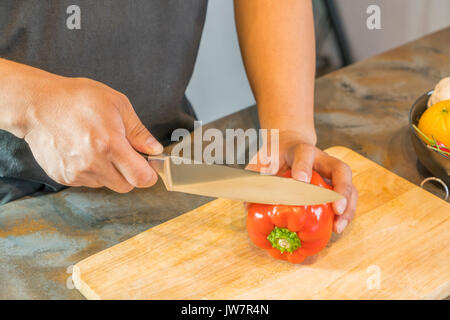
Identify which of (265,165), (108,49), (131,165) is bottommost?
(265,165)

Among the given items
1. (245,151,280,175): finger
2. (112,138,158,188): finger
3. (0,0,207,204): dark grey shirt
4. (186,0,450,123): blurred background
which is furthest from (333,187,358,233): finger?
(186,0,450,123): blurred background

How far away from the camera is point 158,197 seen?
1.16 meters

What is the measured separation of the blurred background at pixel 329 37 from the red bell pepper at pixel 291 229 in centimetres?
137

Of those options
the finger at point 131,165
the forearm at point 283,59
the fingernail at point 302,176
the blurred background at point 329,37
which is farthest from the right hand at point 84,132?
the blurred background at point 329,37

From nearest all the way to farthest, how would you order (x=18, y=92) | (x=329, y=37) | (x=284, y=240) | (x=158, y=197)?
(x=18, y=92)
(x=284, y=240)
(x=158, y=197)
(x=329, y=37)

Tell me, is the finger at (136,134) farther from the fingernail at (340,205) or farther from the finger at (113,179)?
the fingernail at (340,205)

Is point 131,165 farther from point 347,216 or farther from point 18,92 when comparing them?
point 347,216

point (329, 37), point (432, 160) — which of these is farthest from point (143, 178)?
point (329, 37)

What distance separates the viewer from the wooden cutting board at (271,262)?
3.00 ft

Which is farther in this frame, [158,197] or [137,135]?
[158,197]

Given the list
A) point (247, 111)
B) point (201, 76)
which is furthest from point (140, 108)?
point (201, 76)

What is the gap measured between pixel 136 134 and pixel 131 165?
6cm

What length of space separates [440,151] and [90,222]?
75 centimetres

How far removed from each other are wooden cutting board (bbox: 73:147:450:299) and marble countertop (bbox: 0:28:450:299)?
66mm
